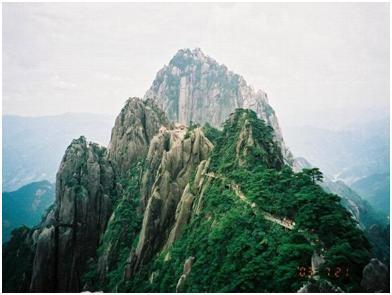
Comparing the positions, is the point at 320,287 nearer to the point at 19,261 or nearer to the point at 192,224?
the point at 192,224

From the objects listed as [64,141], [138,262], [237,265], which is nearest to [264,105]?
[64,141]

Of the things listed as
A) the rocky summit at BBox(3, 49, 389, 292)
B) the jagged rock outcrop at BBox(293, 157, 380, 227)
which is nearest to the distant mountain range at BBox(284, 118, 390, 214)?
the jagged rock outcrop at BBox(293, 157, 380, 227)

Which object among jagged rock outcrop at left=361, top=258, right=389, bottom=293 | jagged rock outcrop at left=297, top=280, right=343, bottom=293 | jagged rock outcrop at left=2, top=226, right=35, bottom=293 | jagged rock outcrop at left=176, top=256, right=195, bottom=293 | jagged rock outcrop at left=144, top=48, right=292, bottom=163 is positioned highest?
jagged rock outcrop at left=144, top=48, right=292, bottom=163

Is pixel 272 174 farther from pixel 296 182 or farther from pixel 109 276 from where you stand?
pixel 109 276

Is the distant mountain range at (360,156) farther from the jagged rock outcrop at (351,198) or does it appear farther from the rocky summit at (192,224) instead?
the rocky summit at (192,224)

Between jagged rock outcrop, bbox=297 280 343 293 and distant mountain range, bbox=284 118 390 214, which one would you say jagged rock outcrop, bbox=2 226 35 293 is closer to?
jagged rock outcrop, bbox=297 280 343 293
